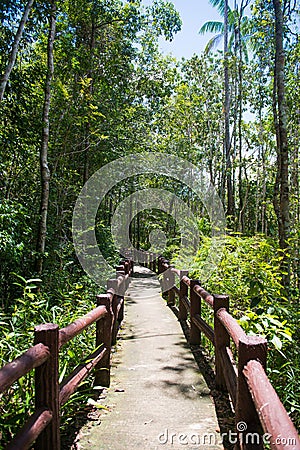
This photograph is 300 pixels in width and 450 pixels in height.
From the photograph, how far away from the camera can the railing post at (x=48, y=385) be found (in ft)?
7.98

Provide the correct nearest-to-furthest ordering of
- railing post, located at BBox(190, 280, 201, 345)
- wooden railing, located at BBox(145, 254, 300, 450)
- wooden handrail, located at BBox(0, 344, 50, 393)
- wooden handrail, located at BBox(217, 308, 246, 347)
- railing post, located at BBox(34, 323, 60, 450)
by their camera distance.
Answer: wooden railing, located at BBox(145, 254, 300, 450) < wooden handrail, located at BBox(0, 344, 50, 393) < railing post, located at BBox(34, 323, 60, 450) < wooden handrail, located at BBox(217, 308, 246, 347) < railing post, located at BBox(190, 280, 201, 345)

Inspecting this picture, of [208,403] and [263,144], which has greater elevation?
[263,144]

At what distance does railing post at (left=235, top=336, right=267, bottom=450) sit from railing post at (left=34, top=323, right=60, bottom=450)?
1.12 meters

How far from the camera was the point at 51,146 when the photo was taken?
1072cm

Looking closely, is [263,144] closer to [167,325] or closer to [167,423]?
[167,325]

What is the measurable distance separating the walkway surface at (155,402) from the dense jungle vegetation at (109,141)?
0.42m

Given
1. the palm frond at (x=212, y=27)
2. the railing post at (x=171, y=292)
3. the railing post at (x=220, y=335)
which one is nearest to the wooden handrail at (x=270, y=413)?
the railing post at (x=220, y=335)

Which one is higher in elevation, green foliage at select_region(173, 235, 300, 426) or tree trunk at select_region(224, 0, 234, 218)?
tree trunk at select_region(224, 0, 234, 218)

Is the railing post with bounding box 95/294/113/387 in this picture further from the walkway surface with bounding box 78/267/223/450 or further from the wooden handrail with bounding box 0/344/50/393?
the wooden handrail with bounding box 0/344/50/393

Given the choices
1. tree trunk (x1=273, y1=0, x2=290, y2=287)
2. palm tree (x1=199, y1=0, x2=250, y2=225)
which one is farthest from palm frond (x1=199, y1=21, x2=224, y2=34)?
→ tree trunk (x1=273, y1=0, x2=290, y2=287)

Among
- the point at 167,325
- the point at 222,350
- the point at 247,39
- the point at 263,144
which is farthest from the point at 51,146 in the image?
the point at 263,144

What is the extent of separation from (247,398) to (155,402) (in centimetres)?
172

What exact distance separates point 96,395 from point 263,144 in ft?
63.0

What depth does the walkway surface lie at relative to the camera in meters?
3.05
